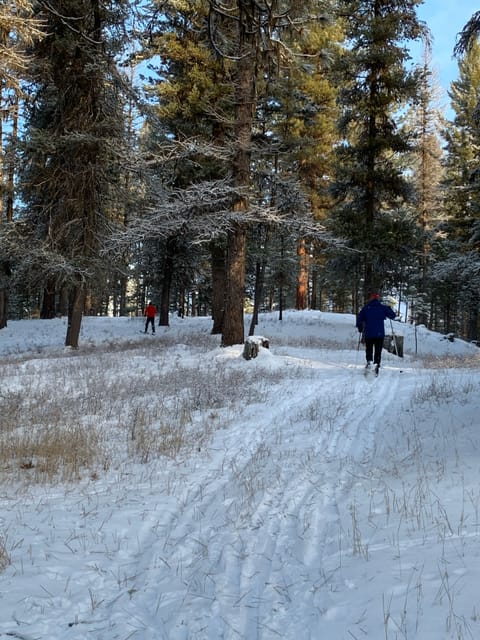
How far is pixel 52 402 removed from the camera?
741 cm

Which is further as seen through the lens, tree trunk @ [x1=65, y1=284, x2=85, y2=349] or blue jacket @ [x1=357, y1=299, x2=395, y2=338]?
tree trunk @ [x1=65, y1=284, x2=85, y2=349]

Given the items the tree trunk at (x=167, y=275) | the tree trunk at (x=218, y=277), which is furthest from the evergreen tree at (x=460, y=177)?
the tree trunk at (x=167, y=275)

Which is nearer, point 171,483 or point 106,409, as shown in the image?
point 171,483

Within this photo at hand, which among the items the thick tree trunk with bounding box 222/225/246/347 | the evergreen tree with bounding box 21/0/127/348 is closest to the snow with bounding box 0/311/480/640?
the thick tree trunk with bounding box 222/225/246/347

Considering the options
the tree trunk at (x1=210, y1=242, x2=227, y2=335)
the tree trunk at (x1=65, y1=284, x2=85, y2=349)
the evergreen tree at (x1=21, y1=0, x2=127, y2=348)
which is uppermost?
the evergreen tree at (x1=21, y1=0, x2=127, y2=348)

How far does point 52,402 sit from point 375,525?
5.74m

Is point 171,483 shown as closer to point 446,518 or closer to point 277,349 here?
point 446,518

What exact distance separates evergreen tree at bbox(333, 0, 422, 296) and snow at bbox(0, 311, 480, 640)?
36.0 ft

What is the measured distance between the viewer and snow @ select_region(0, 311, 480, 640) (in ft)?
8.03

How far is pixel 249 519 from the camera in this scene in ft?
11.9

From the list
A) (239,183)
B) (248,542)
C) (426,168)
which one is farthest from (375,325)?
(426,168)

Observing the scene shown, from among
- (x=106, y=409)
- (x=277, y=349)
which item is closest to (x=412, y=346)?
(x=277, y=349)

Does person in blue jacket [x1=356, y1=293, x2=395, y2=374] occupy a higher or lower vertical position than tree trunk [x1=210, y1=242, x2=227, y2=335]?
lower

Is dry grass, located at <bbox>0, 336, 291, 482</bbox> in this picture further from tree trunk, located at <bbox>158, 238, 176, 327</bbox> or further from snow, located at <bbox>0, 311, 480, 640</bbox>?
tree trunk, located at <bbox>158, 238, 176, 327</bbox>
